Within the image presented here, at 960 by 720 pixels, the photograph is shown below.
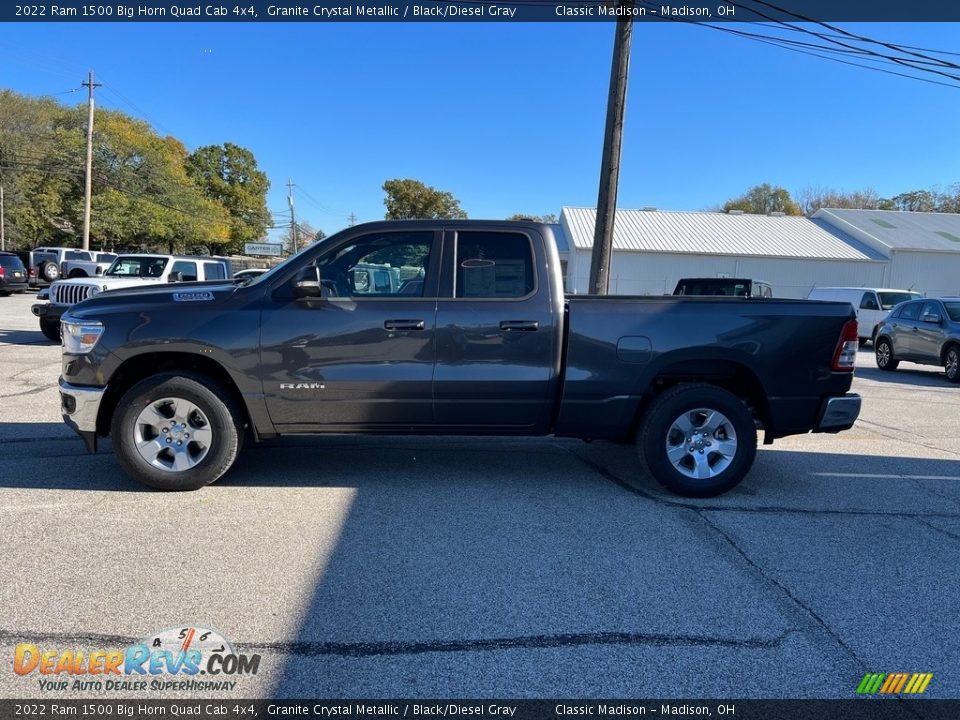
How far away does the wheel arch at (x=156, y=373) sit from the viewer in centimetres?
462

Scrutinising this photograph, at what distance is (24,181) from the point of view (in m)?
41.5

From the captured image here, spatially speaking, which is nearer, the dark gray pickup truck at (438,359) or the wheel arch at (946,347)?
the dark gray pickup truck at (438,359)

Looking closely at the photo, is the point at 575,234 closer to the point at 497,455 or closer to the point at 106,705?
the point at 497,455

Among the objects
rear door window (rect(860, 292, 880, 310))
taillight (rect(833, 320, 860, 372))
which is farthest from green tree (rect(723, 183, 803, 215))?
taillight (rect(833, 320, 860, 372))

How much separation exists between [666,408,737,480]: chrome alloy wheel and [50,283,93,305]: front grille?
1128 centimetres

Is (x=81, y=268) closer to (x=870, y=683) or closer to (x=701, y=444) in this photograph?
(x=701, y=444)

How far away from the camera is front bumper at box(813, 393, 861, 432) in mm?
4805

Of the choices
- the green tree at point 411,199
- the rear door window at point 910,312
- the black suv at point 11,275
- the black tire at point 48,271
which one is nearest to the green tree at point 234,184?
the green tree at point 411,199

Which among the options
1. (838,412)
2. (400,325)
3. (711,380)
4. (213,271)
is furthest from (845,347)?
(213,271)

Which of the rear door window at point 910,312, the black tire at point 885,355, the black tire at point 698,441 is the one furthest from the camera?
the black tire at point 885,355

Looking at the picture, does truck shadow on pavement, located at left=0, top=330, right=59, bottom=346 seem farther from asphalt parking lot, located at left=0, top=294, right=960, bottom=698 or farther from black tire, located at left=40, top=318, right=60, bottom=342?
asphalt parking lot, located at left=0, top=294, right=960, bottom=698

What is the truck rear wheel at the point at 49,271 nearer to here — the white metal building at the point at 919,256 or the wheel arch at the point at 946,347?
the wheel arch at the point at 946,347

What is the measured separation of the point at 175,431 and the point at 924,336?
13796mm

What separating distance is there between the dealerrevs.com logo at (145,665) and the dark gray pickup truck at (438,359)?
1960mm
